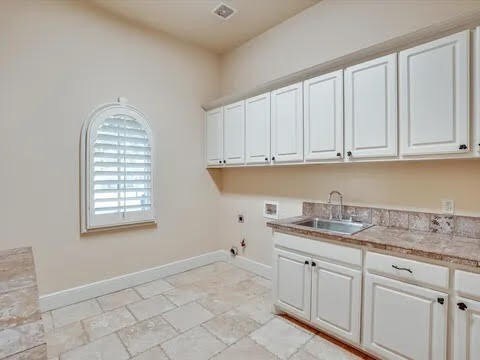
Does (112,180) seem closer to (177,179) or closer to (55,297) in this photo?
(177,179)

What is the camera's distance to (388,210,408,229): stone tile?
226 centimetres

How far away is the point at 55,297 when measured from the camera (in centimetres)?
271

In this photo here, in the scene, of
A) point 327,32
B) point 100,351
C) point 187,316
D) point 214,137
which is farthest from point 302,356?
point 327,32

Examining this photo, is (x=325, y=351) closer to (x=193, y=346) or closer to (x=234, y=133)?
(x=193, y=346)

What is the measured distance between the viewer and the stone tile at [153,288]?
3.04 meters

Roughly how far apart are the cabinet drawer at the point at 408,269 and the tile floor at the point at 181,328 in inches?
29.3

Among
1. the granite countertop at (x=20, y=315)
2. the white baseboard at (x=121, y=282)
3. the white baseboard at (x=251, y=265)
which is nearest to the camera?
the granite countertop at (x=20, y=315)

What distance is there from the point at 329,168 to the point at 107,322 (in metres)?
2.63

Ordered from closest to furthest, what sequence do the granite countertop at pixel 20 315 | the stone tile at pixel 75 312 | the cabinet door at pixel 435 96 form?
the granite countertop at pixel 20 315 → the cabinet door at pixel 435 96 → the stone tile at pixel 75 312

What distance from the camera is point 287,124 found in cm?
278

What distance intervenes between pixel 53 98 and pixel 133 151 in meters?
0.92

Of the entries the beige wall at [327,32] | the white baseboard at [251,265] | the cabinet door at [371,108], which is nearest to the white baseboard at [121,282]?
the white baseboard at [251,265]

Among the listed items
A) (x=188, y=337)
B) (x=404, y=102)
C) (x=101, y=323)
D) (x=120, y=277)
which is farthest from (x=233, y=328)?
(x=404, y=102)

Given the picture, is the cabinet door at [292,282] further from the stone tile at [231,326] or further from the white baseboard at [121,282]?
the white baseboard at [121,282]
